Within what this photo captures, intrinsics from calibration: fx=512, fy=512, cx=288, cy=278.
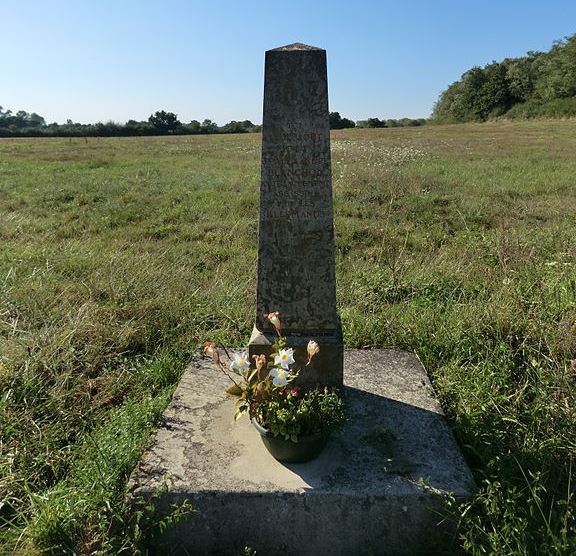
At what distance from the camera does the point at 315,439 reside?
2459 millimetres

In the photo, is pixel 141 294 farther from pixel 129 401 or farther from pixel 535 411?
pixel 535 411

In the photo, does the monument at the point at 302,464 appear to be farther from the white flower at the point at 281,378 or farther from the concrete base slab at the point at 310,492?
the white flower at the point at 281,378

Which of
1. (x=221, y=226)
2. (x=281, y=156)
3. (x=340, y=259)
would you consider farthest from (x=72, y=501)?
(x=221, y=226)

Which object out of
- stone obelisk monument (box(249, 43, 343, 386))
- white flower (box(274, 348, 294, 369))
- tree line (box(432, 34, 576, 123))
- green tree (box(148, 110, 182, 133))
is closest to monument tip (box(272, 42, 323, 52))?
stone obelisk monument (box(249, 43, 343, 386))

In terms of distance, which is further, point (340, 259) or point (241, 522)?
point (340, 259)

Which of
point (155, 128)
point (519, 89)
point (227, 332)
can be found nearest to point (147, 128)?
point (155, 128)

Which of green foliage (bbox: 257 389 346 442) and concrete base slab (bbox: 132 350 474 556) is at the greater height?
green foliage (bbox: 257 389 346 442)

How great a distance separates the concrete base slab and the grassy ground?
→ 155 mm

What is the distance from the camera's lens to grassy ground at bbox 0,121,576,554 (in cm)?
238

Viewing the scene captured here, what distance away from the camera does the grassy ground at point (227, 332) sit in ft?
7.82

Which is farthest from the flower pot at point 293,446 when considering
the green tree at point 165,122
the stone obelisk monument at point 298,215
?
the green tree at point 165,122

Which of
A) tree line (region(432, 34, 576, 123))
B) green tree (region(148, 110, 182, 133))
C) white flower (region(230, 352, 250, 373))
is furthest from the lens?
green tree (region(148, 110, 182, 133))

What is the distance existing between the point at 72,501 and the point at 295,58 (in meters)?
2.38

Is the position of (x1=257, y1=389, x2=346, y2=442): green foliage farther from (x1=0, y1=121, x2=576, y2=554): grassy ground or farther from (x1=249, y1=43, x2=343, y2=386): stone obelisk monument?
(x1=0, y1=121, x2=576, y2=554): grassy ground
